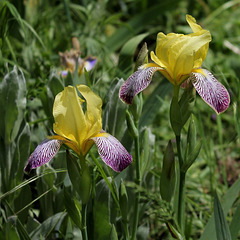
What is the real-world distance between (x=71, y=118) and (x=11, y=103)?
0.45m

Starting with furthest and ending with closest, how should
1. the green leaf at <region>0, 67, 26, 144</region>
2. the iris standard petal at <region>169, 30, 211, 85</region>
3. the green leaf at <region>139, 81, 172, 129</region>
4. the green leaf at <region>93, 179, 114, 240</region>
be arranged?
the green leaf at <region>139, 81, 172, 129</region> < the green leaf at <region>0, 67, 26, 144</region> < the green leaf at <region>93, 179, 114, 240</region> < the iris standard petal at <region>169, 30, 211, 85</region>

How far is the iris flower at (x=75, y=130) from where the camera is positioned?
1.00m

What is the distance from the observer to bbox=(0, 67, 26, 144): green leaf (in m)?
1.41

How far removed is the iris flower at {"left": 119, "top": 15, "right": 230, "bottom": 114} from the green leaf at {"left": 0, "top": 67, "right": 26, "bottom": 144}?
49cm

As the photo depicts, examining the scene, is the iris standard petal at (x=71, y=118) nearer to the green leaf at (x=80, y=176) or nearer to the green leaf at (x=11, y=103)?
the green leaf at (x=80, y=176)

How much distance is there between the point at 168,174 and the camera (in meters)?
1.14

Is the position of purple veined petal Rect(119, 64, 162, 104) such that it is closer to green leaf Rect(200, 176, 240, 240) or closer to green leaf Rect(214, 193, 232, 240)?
green leaf Rect(214, 193, 232, 240)

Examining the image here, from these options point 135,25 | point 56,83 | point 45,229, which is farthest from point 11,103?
point 135,25

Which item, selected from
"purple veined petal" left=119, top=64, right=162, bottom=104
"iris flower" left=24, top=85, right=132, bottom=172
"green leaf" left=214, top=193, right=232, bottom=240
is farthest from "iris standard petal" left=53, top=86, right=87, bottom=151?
"green leaf" left=214, top=193, right=232, bottom=240

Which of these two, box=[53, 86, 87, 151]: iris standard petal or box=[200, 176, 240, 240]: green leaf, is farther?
box=[200, 176, 240, 240]: green leaf

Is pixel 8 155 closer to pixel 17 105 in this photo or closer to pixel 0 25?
pixel 17 105

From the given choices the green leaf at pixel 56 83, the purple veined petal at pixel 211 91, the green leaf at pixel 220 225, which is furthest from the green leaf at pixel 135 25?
the green leaf at pixel 220 225

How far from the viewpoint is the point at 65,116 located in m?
1.04

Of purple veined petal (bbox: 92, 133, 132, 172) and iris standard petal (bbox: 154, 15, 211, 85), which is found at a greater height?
iris standard petal (bbox: 154, 15, 211, 85)
